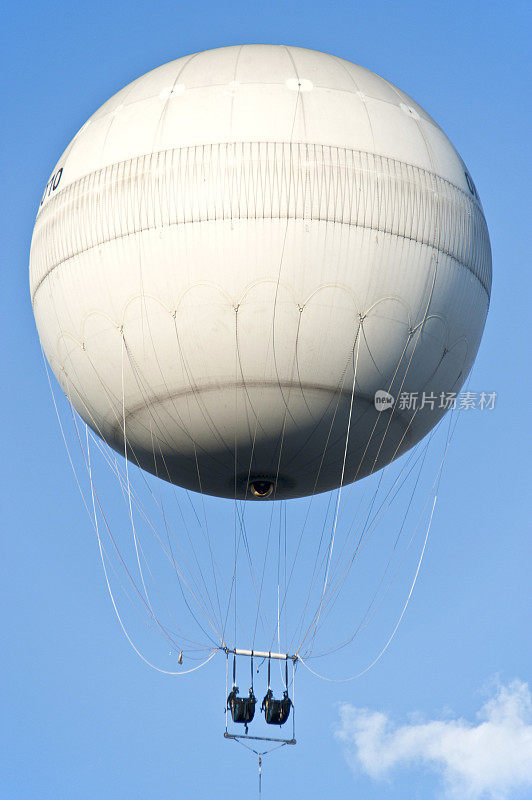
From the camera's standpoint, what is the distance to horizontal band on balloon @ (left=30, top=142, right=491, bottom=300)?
2691 cm

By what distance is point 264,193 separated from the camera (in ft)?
88.2

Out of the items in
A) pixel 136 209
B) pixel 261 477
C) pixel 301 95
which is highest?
pixel 301 95

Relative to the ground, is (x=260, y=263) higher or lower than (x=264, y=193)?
lower

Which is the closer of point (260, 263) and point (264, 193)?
point (260, 263)

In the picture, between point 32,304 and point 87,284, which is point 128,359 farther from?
point 32,304

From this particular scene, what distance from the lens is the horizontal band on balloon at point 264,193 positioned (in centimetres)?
2691

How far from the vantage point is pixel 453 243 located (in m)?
28.4

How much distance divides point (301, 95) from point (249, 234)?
10.1 feet

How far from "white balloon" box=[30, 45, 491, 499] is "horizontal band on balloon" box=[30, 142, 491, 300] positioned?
0.04 metres

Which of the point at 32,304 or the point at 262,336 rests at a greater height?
the point at 32,304

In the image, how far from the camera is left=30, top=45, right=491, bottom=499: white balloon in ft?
88.5

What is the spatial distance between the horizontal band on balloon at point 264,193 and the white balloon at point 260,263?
36 millimetres

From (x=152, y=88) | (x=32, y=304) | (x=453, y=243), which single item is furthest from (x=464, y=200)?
(x=32, y=304)

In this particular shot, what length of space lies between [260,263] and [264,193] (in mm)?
1262
